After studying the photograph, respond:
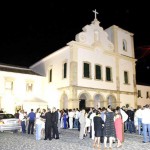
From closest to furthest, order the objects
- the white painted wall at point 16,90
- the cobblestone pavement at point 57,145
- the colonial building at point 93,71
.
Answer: the cobblestone pavement at point 57,145
the colonial building at point 93,71
the white painted wall at point 16,90

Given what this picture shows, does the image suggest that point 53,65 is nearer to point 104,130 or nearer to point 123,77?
point 123,77

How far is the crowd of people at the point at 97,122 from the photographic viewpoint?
9859mm

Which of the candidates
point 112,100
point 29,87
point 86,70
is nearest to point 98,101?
point 112,100

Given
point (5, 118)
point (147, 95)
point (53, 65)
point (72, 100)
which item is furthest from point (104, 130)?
point (147, 95)

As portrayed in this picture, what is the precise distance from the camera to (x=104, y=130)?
9672mm

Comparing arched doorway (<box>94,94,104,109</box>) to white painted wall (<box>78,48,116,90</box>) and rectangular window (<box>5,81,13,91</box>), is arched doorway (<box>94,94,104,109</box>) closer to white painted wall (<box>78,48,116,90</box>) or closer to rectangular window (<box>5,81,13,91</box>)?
white painted wall (<box>78,48,116,90</box>)

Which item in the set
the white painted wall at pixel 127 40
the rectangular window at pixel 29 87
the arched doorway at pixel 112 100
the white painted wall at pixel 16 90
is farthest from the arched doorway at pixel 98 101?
the rectangular window at pixel 29 87

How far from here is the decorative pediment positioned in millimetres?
26802

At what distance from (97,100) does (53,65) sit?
23.9 feet

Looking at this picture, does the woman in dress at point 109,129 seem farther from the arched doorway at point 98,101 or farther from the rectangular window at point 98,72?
the arched doorway at point 98,101

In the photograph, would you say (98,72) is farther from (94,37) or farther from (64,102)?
(64,102)

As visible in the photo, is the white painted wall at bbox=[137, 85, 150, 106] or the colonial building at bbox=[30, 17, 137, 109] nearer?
the colonial building at bbox=[30, 17, 137, 109]

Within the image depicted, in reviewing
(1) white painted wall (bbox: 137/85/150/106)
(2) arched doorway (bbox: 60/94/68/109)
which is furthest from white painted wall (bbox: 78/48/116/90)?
(1) white painted wall (bbox: 137/85/150/106)

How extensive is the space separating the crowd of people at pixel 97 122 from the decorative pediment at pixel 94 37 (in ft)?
32.1
